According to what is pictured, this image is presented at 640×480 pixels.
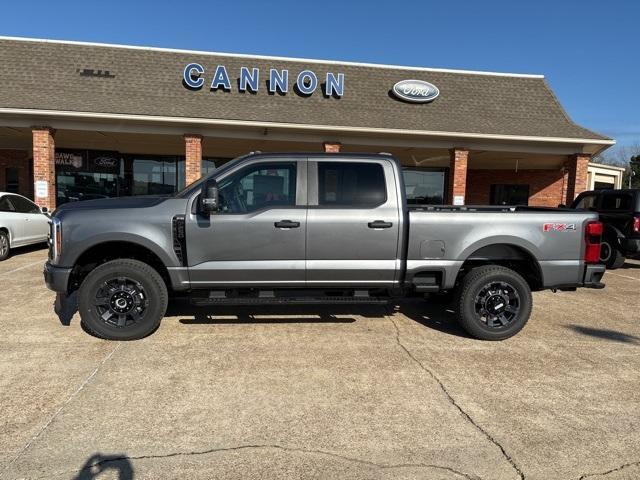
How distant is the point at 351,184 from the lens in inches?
206

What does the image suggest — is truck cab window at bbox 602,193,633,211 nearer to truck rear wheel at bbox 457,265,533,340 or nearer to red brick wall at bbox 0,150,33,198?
truck rear wheel at bbox 457,265,533,340

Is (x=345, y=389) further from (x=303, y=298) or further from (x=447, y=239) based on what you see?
(x=447, y=239)

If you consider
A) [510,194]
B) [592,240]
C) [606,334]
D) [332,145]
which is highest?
[332,145]

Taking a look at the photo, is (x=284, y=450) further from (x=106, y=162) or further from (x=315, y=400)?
(x=106, y=162)

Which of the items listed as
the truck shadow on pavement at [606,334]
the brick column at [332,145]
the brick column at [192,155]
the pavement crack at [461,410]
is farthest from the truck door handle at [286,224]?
the brick column at [332,145]

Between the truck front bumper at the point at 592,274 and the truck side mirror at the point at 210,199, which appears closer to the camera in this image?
the truck side mirror at the point at 210,199

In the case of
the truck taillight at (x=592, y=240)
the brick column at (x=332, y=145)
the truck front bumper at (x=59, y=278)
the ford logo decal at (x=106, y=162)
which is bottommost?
the truck front bumper at (x=59, y=278)

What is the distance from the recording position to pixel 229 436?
3115mm

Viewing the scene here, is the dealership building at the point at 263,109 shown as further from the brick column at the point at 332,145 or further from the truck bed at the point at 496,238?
the truck bed at the point at 496,238

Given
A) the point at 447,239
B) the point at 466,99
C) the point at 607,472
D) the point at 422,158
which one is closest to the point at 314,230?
the point at 447,239

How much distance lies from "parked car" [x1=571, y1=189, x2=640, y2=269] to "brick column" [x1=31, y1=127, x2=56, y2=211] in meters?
13.9

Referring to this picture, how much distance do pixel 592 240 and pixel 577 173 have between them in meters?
11.1

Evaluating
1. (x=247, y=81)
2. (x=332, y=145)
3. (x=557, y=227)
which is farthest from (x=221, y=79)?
(x=557, y=227)

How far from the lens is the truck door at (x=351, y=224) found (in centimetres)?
506
